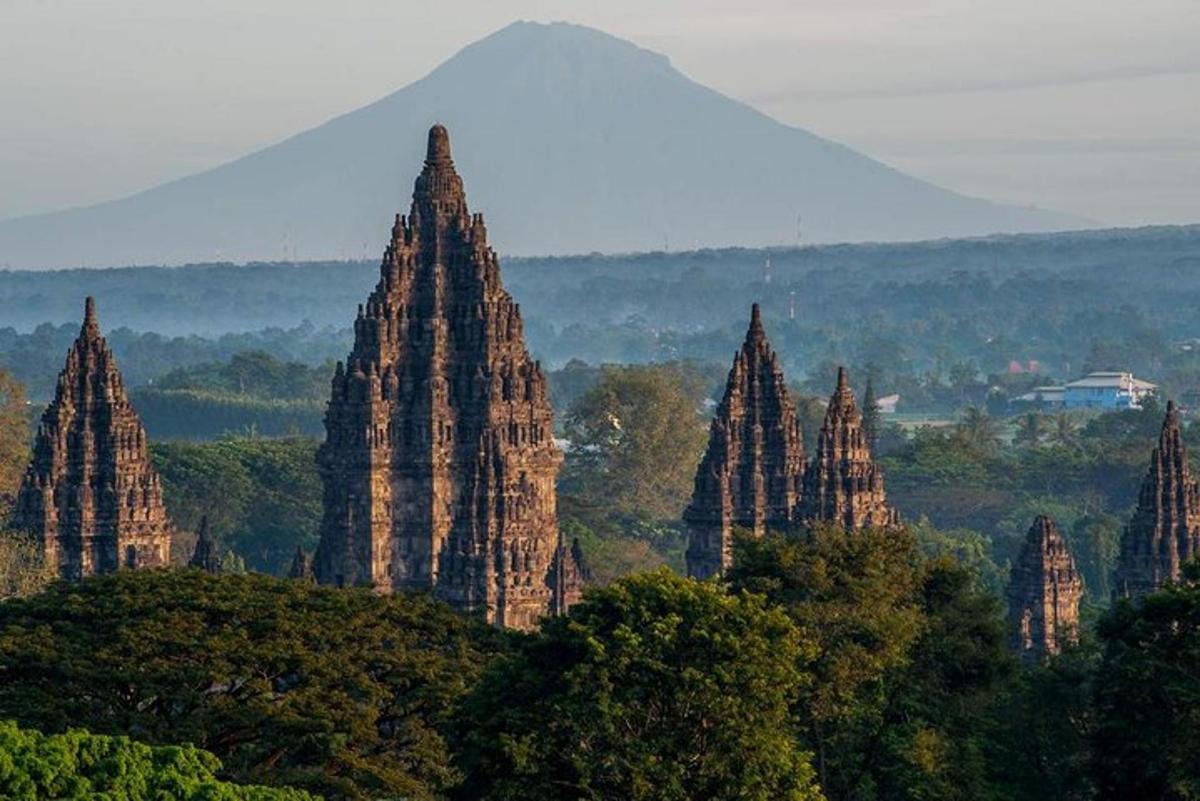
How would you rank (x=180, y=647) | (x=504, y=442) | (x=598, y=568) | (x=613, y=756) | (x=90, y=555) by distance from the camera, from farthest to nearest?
1. (x=598, y=568)
2. (x=504, y=442)
3. (x=90, y=555)
4. (x=180, y=647)
5. (x=613, y=756)

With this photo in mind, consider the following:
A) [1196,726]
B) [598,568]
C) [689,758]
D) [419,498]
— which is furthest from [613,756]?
[598,568]

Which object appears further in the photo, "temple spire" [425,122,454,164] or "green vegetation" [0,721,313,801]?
"temple spire" [425,122,454,164]

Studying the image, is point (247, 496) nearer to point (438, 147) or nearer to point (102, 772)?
point (438, 147)

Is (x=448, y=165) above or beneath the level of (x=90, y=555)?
above

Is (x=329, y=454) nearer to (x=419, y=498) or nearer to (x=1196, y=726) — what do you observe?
(x=419, y=498)

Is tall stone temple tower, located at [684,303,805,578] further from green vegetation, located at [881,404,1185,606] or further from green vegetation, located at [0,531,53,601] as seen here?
green vegetation, located at [881,404,1185,606]

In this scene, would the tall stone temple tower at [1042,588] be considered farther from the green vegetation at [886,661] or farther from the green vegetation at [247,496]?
the green vegetation at [247,496]

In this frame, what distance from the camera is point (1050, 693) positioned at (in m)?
70.5

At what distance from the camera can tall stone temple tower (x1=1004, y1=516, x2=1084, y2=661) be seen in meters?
108

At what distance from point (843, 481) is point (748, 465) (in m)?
3.67

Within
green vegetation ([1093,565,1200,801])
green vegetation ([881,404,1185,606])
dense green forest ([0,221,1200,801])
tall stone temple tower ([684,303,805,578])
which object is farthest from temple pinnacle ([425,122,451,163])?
green vegetation ([1093,565,1200,801])

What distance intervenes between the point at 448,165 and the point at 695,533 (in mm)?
14868

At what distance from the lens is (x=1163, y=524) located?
107 meters

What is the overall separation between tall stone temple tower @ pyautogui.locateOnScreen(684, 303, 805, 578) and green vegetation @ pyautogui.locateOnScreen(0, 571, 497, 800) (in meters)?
29.5
